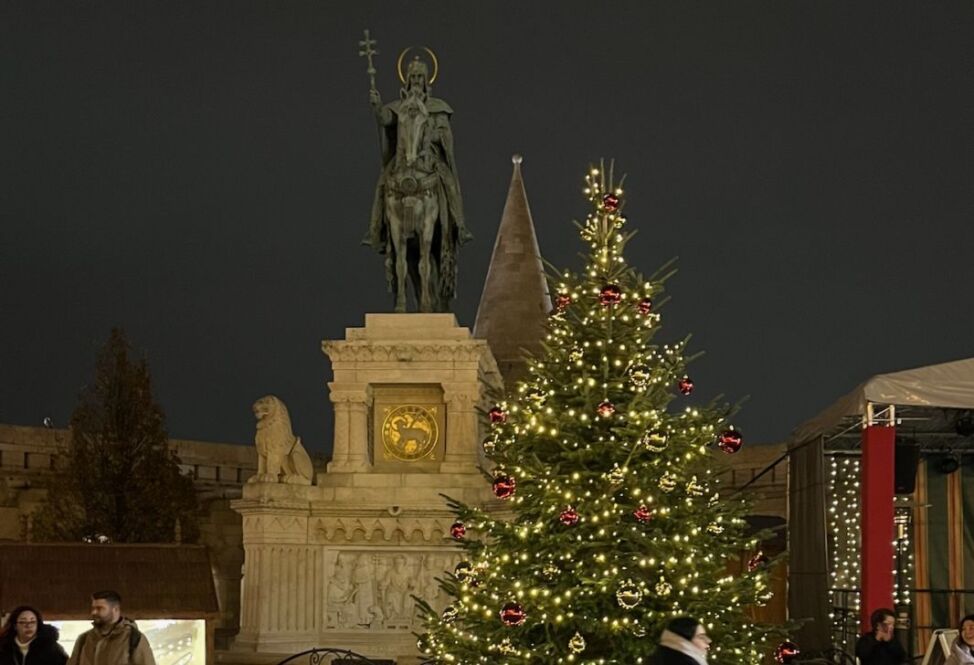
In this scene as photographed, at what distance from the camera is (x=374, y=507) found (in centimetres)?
1820

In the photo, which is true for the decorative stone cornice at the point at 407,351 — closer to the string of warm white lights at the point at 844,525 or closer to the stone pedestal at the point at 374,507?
the stone pedestal at the point at 374,507

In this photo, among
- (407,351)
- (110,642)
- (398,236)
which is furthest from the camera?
(398,236)

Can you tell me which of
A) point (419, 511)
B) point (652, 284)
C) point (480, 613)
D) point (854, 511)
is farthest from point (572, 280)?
point (854, 511)

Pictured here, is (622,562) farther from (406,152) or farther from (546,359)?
(406,152)

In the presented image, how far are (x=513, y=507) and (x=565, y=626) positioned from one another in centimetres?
103

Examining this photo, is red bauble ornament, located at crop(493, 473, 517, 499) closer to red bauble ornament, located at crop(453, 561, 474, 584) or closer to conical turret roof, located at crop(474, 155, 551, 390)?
red bauble ornament, located at crop(453, 561, 474, 584)

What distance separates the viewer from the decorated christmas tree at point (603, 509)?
1188 cm

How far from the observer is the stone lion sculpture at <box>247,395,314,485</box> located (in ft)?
59.9

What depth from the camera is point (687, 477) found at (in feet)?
40.7

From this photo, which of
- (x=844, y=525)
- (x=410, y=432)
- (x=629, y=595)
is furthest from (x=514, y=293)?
(x=629, y=595)

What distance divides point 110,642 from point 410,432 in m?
10.0

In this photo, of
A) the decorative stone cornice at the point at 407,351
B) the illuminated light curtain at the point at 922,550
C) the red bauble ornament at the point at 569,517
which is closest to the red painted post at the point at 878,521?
the red bauble ornament at the point at 569,517

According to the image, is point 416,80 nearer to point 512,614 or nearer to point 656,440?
point 656,440

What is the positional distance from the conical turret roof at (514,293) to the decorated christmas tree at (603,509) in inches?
723
